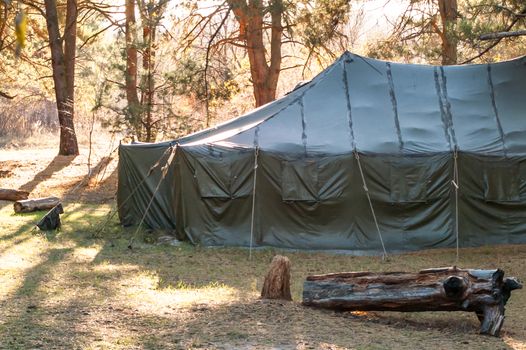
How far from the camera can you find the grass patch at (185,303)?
18.2 ft

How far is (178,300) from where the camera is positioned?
726cm

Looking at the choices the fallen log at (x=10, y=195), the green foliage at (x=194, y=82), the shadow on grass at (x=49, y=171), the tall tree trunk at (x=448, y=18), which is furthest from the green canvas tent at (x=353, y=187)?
the shadow on grass at (x=49, y=171)

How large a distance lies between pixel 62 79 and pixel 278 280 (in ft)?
52.2

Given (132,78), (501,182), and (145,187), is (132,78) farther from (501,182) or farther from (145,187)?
(501,182)

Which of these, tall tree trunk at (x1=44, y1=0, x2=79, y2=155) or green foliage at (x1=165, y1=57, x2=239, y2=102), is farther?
tall tree trunk at (x1=44, y1=0, x2=79, y2=155)

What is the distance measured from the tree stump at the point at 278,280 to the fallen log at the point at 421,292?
286 millimetres

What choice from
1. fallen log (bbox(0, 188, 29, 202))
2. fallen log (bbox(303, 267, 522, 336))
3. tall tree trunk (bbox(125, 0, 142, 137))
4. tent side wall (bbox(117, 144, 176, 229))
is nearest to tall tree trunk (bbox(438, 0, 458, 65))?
Result: tall tree trunk (bbox(125, 0, 142, 137))

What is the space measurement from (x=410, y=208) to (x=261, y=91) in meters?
8.48

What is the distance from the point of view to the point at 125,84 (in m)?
18.6

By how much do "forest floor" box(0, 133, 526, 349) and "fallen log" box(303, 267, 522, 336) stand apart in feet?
0.51

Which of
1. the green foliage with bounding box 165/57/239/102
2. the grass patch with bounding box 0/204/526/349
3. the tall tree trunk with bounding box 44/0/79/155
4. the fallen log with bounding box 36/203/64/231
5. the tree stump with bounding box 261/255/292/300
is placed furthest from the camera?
the tall tree trunk with bounding box 44/0/79/155

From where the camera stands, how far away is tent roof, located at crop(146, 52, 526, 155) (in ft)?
37.7

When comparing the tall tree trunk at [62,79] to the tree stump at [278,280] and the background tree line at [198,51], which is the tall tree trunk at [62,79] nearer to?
the background tree line at [198,51]

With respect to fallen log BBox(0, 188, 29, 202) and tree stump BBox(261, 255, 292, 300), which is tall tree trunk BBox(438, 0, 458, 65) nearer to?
fallen log BBox(0, 188, 29, 202)
